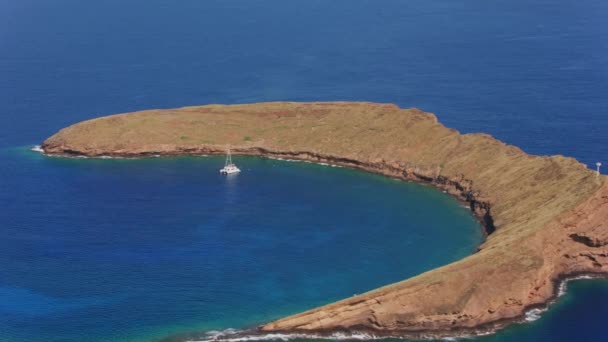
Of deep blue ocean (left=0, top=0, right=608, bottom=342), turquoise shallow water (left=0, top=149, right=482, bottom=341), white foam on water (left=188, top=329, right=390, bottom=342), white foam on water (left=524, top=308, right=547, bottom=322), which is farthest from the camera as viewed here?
turquoise shallow water (left=0, top=149, right=482, bottom=341)

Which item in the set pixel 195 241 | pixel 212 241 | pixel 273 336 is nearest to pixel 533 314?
pixel 273 336

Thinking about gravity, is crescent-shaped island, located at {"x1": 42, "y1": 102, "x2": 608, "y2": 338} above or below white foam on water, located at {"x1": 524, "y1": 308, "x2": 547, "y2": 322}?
above

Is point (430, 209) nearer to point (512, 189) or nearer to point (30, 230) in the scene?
point (512, 189)

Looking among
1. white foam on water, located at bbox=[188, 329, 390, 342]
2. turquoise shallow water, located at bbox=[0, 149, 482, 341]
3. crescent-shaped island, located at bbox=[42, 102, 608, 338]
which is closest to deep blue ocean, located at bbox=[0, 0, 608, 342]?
turquoise shallow water, located at bbox=[0, 149, 482, 341]

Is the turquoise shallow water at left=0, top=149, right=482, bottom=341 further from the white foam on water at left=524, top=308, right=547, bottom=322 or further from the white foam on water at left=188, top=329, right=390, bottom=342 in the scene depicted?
the white foam on water at left=524, top=308, right=547, bottom=322

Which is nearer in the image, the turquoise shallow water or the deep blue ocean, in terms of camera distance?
the deep blue ocean

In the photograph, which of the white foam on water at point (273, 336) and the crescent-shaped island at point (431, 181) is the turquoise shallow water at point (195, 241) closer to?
the white foam on water at point (273, 336)

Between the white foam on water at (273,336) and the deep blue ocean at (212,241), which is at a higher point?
the deep blue ocean at (212,241)

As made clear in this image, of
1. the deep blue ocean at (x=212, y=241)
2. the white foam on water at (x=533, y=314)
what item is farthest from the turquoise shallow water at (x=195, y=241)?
the white foam on water at (x=533, y=314)
